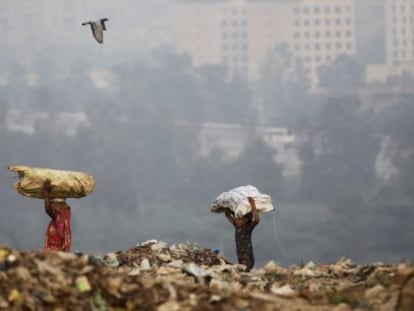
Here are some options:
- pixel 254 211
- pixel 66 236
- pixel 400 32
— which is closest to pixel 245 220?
pixel 254 211

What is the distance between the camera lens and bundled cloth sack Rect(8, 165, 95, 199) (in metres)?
20.0

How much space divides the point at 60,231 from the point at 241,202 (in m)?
3.06

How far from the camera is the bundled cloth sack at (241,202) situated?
21.3 meters

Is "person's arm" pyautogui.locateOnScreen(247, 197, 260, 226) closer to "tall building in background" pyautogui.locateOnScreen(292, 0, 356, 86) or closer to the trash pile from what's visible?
the trash pile

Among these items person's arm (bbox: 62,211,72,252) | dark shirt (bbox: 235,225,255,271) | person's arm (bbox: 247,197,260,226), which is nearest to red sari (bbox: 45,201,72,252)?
person's arm (bbox: 62,211,72,252)

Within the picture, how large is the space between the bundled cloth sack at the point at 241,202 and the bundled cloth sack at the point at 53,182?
253cm

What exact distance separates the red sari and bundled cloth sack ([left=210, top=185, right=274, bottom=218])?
262 cm

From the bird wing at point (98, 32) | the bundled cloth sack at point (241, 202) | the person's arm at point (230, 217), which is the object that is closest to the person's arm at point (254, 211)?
the bundled cloth sack at point (241, 202)

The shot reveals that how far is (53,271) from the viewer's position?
→ 634 inches

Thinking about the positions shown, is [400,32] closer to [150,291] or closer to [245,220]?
[245,220]

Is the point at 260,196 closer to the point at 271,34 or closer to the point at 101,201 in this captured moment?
the point at 101,201

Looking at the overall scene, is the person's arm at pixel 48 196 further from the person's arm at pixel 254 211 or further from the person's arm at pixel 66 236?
the person's arm at pixel 254 211

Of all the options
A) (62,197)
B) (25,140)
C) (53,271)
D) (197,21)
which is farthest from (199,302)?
(197,21)

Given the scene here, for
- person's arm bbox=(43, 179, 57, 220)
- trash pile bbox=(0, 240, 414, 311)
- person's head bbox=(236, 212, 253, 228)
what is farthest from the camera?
person's head bbox=(236, 212, 253, 228)
